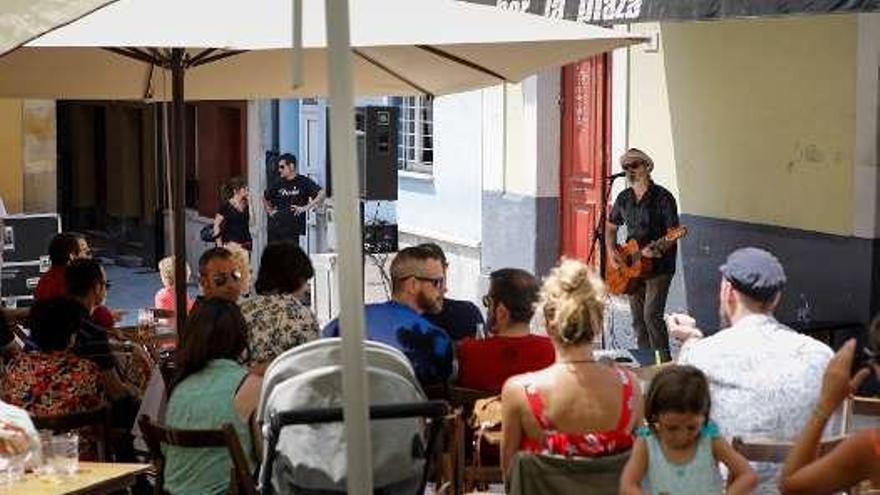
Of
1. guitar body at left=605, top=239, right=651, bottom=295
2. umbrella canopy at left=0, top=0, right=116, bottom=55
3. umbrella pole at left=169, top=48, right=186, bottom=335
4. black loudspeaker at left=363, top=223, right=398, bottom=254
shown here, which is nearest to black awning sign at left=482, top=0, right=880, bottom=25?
guitar body at left=605, top=239, right=651, bottom=295

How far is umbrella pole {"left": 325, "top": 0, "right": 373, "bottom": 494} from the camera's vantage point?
361cm

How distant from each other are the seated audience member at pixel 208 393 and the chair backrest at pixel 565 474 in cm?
137

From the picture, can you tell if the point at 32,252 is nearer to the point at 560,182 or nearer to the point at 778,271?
the point at 560,182

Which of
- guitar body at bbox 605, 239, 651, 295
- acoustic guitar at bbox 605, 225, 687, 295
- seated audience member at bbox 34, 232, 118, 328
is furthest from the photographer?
guitar body at bbox 605, 239, 651, 295

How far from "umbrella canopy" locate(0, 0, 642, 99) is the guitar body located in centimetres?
367

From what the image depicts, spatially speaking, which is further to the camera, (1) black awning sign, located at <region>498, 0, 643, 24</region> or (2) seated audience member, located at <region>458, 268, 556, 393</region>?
(1) black awning sign, located at <region>498, 0, 643, 24</region>

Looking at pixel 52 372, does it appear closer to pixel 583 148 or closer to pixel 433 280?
pixel 433 280

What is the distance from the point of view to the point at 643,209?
1298cm

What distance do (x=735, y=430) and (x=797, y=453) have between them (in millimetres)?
1233

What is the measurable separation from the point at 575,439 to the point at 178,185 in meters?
3.59

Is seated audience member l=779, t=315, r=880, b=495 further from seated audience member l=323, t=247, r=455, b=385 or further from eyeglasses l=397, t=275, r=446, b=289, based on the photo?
eyeglasses l=397, t=275, r=446, b=289

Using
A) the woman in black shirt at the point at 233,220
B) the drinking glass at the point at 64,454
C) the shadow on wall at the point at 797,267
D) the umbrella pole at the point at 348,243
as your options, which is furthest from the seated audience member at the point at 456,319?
the woman in black shirt at the point at 233,220

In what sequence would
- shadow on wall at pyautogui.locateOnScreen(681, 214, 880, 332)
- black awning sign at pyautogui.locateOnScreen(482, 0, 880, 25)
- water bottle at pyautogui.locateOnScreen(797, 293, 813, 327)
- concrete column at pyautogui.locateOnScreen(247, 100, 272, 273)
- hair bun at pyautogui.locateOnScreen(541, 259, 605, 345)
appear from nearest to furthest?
1. hair bun at pyautogui.locateOnScreen(541, 259, 605, 345)
2. black awning sign at pyautogui.locateOnScreen(482, 0, 880, 25)
3. shadow on wall at pyautogui.locateOnScreen(681, 214, 880, 332)
4. water bottle at pyautogui.locateOnScreen(797, 293, 813, 327)
5. concrete column at pyautogui.locateOnScreen(247, 100, 272, 273)

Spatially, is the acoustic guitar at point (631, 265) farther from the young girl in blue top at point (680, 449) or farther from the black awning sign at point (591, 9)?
the young girl in blue top at point (680, 449)
